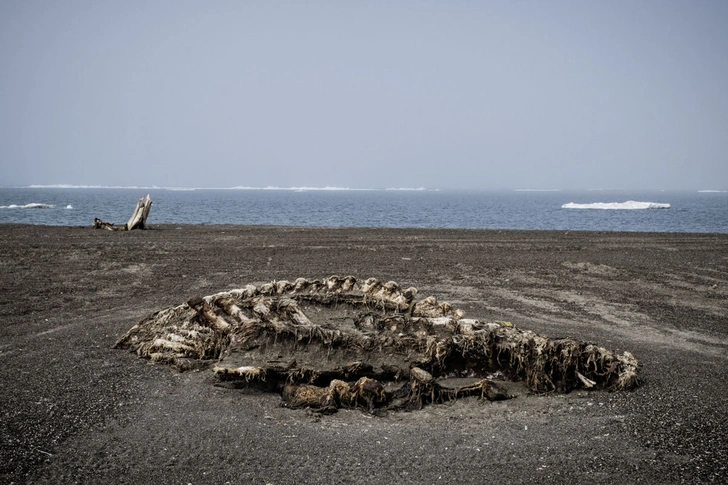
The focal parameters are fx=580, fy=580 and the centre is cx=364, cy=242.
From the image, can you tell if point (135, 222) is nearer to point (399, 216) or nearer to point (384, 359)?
point (384, 359)

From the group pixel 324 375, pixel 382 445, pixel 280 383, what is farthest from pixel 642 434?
pixel 280 383

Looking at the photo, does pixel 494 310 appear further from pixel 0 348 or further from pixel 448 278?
pixel 0 348

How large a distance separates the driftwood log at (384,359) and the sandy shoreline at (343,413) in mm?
229

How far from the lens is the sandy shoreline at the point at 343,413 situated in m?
5.28

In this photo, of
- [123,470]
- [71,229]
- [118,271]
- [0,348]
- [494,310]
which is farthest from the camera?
[71,229]

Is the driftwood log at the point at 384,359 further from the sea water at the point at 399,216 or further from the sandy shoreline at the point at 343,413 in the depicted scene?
the sea water at the point at 399,216

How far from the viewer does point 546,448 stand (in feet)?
18.8

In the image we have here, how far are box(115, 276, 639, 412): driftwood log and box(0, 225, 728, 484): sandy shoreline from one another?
23 centimetres

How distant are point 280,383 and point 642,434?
406 cm

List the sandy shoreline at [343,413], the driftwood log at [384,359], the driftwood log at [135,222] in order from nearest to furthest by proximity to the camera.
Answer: the sandy shoreline at [343,413] → the driftwood log at [384,359] → the driftwood log at [135,222]

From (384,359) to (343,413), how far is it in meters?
0.90

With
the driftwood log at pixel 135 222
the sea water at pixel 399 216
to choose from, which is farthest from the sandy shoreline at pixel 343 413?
the sea water at pixel 399 216

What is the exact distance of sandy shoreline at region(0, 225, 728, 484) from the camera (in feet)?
17.3

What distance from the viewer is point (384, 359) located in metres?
7.14
